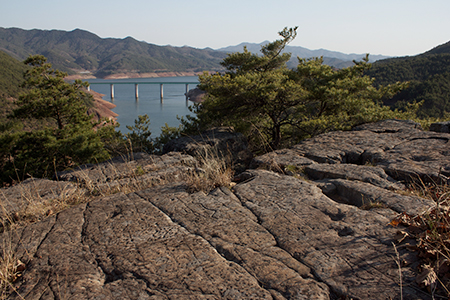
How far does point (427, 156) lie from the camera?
561cm

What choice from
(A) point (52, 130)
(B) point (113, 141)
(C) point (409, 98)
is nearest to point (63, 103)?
(A) point (52, 130)

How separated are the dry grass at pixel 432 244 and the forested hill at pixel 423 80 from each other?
1199 inches

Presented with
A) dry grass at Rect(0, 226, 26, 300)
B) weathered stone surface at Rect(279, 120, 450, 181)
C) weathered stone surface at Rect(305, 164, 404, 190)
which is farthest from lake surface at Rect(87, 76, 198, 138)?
dry grass at Rect(0, 226, 26, 300)

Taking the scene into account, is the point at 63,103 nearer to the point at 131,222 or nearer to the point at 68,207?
the point at 68,207

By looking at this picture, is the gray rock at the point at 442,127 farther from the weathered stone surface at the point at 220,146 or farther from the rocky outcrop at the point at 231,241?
the weathered stone surface at the point at 220,146

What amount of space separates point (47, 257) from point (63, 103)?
45.3 feet

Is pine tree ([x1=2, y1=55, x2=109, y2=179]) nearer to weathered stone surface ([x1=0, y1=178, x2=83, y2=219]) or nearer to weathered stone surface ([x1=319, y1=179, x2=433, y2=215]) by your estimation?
weathered stone surface ([x1=0, y1=178, x2=83, y2=219])

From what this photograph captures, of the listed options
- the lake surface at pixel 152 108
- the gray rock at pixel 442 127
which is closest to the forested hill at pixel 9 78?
the lake surface at pixel 152 108

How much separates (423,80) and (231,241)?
4829cm

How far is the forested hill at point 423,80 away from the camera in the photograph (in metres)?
32.5

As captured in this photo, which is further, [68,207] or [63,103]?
[63,103]

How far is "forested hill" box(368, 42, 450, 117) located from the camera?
107 feet

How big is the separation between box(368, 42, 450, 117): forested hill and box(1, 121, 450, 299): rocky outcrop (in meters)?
29.8

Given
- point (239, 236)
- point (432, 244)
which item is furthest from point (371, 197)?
point (239, 236)
